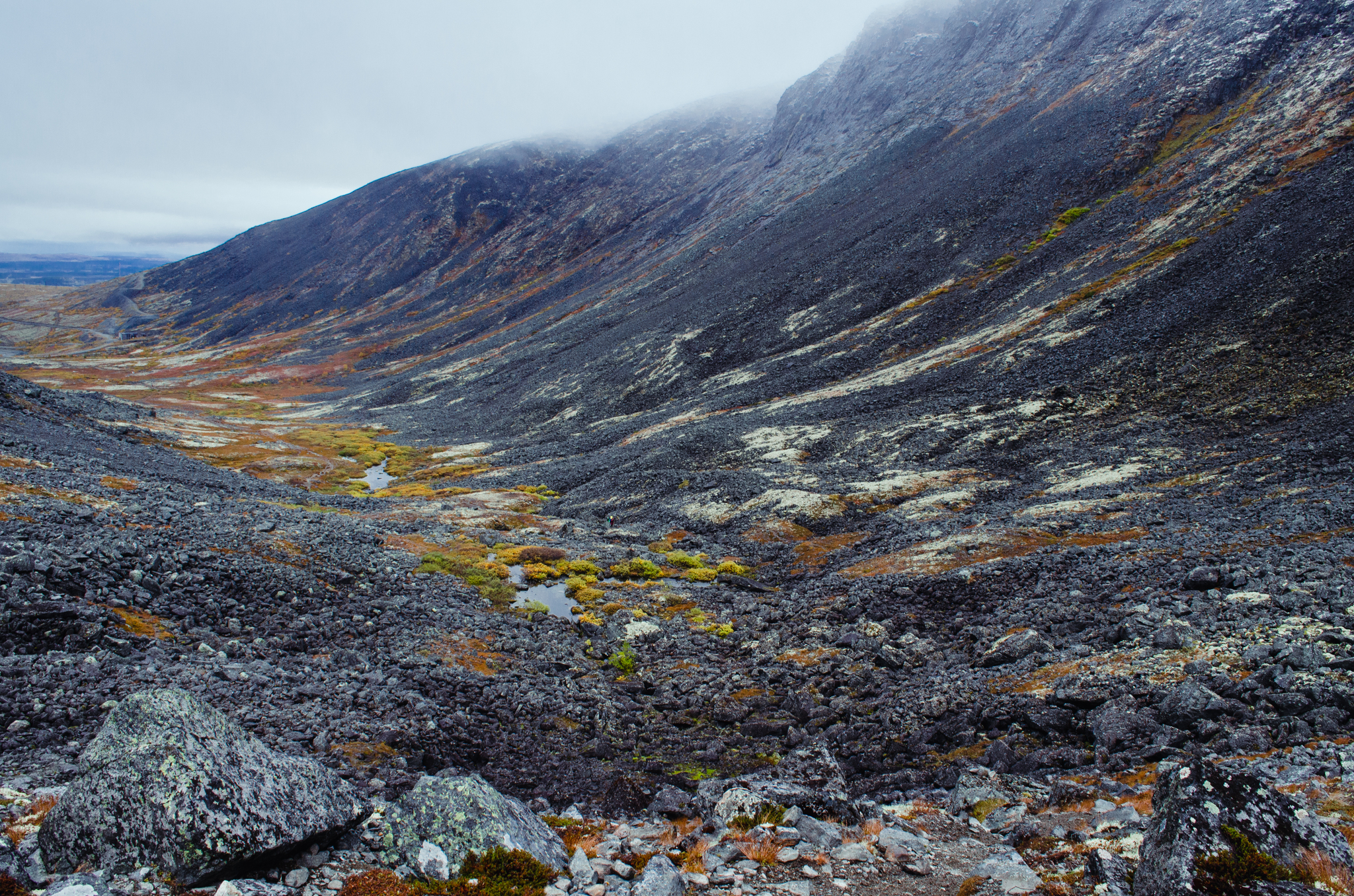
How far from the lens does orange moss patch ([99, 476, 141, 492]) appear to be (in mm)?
26734

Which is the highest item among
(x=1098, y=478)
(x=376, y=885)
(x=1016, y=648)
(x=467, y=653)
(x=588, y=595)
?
(x=376, y=885)

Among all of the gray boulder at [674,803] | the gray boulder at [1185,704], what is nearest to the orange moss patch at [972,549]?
the gray boulder at [1185,704]

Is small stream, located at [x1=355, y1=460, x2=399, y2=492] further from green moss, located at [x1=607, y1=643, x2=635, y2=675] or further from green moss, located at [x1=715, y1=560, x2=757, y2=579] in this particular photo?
green moss, located at [x1=607, y1=643, x2=635, y2=675]

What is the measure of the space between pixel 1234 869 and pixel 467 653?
739 inches

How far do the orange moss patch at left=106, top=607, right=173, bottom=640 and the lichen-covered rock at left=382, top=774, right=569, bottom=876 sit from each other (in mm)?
11951

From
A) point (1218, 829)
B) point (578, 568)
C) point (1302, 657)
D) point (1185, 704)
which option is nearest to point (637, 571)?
point (578, 568)

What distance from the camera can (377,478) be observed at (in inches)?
2293

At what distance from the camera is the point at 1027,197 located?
69375 millimetres

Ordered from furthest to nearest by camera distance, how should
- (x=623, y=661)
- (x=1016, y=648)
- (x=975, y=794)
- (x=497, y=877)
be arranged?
(x=623, y=661) → (x=1016, y=648) → (x=975, y=794) → (x=497, y=877)

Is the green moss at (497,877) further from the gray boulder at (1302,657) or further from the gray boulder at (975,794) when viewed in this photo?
the gray boulder at (1302,657)

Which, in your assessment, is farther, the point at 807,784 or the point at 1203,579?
the point at 1203,579

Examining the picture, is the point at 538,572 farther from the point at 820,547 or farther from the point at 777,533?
the point at 820,547

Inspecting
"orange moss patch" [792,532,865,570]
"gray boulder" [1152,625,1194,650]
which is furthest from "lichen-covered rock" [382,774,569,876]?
"orange moss patch" [792,532,865,570]

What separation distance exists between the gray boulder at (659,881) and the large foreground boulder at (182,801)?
4.43m
